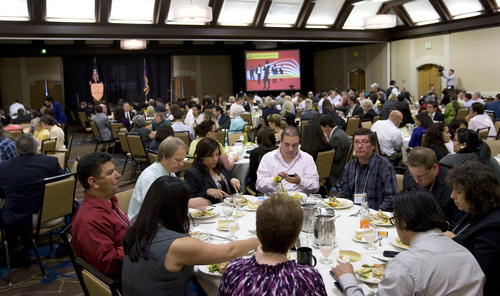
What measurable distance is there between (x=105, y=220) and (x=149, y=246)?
611 millimetres

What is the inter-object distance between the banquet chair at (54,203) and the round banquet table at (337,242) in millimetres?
1626

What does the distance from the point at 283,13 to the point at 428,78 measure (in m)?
6.07

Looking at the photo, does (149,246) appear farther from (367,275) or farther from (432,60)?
(432,60)

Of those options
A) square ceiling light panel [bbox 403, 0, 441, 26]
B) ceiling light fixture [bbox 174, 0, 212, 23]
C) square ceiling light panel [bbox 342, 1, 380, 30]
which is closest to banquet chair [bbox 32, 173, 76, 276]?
ceiling light fixture [bbox 174, 0, 212, 23]

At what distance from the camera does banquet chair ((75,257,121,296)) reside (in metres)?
2.06

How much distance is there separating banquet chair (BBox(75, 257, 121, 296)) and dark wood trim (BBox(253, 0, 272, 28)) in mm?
12479

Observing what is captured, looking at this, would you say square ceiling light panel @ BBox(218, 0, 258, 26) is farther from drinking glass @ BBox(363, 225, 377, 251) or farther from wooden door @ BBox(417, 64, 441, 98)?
drinking glass @ BBox(363, 225, 377, 251)

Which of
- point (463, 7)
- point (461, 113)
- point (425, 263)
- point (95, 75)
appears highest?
point (463, 7)

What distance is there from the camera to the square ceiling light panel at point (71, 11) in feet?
37.7

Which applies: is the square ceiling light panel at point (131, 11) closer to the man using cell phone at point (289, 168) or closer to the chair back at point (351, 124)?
the chair back at point (351, 124)

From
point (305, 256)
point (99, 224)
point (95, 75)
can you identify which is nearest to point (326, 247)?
A: point (305, 256)

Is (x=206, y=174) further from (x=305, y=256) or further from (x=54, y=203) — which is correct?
(x=305, y=256)

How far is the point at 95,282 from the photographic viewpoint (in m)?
2.17

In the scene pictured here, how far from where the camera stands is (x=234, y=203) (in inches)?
133
